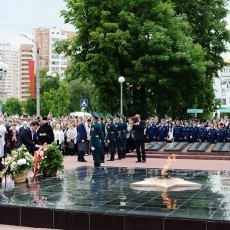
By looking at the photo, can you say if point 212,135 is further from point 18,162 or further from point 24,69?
point 24,69

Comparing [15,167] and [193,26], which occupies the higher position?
[193,26]

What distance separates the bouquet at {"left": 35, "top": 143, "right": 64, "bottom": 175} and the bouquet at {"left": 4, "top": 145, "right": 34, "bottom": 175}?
732 mm

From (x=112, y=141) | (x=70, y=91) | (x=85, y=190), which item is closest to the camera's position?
(x=85, y=190)

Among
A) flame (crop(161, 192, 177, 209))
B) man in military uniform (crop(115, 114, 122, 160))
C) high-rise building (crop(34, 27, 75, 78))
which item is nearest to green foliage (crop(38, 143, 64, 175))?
flame (crop(161, 192, 177, 209))

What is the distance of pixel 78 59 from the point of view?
1176 inches

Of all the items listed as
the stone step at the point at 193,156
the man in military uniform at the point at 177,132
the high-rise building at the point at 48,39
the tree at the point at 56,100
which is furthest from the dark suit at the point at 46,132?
the high-rise building at the point at 48,39

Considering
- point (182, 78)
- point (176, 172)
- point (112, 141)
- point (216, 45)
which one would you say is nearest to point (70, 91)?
point (216, 45)

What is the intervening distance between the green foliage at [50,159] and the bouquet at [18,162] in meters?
0.77

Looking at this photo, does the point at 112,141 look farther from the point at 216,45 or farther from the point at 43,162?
the point at 216,45

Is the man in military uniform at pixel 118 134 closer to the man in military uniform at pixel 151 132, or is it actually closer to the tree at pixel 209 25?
the man in military uniform at pixel 151 132

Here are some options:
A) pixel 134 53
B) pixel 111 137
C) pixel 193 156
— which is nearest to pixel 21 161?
pixel 111 137

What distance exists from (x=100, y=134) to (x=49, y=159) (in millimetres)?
3620

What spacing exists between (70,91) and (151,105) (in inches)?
1622

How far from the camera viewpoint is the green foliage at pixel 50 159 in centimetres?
1188
